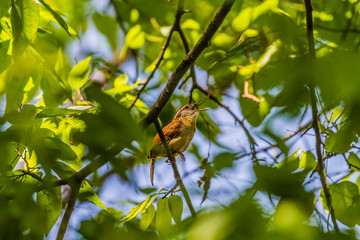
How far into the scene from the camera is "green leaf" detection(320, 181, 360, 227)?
8.66ft

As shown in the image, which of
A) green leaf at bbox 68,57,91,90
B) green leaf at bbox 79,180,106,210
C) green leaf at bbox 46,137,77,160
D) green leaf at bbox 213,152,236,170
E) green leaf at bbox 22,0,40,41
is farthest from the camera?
green leaf at bbox 68,57,91,90

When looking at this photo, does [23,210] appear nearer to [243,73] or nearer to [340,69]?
[340,69]

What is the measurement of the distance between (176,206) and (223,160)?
4.10ft

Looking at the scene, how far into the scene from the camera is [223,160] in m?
1.35

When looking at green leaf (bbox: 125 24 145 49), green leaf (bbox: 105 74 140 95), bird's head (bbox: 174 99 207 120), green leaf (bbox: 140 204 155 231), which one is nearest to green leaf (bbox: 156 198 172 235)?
green leaf (bbox: 140 204 155 231)

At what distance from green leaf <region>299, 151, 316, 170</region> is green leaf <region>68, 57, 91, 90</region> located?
1983 millimetres

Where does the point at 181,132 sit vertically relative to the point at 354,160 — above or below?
above

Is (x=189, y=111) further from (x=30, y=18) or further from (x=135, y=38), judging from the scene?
(x=30, y=18)

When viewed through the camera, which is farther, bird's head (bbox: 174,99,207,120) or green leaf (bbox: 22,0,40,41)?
bird's head (bbox: 174,99,207,120)

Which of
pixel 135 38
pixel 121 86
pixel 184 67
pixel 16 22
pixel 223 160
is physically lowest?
pixel 223 160

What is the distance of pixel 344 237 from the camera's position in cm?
114

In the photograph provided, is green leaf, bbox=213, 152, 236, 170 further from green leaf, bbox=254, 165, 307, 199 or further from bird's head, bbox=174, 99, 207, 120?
bird's head, bbox=174, 99, 207, 120

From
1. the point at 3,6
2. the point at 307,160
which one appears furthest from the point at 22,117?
the point at 307,160

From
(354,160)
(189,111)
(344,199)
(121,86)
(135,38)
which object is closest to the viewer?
(344,199)
